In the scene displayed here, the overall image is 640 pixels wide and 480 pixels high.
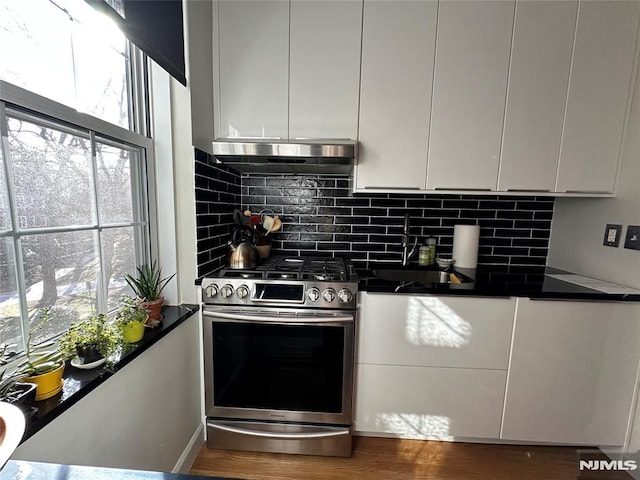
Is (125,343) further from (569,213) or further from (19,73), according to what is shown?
(569,213)

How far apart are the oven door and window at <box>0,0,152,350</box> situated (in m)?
0.57

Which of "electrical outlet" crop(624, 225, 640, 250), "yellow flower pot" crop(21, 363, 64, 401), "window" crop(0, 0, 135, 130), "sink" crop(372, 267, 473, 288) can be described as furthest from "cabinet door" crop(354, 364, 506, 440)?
"window" crop(0, 0, 135, 130)

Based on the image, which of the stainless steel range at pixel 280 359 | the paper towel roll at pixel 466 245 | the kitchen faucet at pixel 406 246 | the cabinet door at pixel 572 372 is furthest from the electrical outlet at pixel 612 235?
the stainless steel range at pixel 280 359

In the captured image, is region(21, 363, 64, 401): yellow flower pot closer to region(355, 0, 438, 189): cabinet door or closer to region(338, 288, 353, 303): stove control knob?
region(338, 288, 353, 303): stove control knob

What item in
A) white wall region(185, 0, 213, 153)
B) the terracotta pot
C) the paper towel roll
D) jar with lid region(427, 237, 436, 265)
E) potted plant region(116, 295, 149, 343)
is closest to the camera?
potted plant region(116, 295, 149, 343)

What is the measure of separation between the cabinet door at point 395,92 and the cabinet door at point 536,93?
0.46m

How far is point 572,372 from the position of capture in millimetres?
1512

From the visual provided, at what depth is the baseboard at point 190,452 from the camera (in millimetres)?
1396

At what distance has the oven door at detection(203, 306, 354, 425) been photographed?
1466 mm

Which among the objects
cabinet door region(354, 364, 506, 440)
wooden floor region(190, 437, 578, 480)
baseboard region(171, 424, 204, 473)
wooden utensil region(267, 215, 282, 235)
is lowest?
wooden floor region(190, 437, 578, 480)

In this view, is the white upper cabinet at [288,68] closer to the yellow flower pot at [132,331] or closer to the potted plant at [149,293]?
the potted plant at [149,293]

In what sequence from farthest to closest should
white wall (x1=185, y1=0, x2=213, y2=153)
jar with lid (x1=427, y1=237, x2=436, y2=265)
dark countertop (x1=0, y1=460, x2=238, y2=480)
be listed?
jar with lid (x1=427, y1=237, x2=436, y2=265), white wall (x1=185, y1=0, x2=213, y2=153), dark countertop (x1=0, y1=460, x2=238, y2=480)

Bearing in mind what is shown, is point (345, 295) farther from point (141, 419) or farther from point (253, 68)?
point (253, 68)

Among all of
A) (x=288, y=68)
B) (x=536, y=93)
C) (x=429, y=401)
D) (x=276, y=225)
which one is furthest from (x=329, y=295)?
(x=536, y=93)
